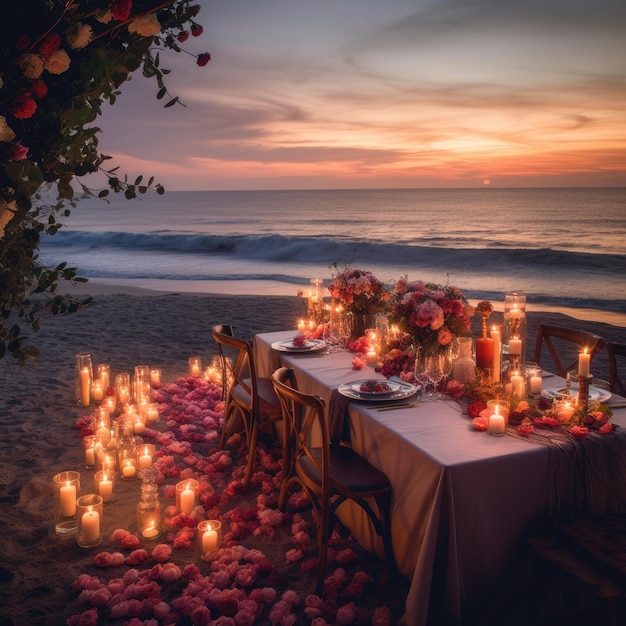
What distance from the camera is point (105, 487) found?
3480 mm

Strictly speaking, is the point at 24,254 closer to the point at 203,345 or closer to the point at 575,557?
the point at 575,557

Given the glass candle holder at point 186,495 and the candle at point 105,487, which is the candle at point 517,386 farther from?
the candle at point 105,487

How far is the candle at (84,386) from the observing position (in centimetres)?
514

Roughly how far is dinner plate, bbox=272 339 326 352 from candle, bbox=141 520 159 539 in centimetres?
139

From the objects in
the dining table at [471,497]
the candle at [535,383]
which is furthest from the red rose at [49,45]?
the candle at [535,383]

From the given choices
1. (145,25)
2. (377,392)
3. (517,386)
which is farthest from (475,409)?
(145,25)

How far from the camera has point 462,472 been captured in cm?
213

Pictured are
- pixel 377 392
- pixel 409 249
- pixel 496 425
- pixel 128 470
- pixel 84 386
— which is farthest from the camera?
pixel 409 249

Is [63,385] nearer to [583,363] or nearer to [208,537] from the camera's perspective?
[208,537]

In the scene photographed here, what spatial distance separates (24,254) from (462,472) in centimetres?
165

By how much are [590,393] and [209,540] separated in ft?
6.78

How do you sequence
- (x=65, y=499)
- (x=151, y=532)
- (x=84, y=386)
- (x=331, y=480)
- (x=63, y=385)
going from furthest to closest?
(x=63, y=385)
(x=84, y=386)
(x=65, y=499)
(x=151, y=532)
(x=331, y=480)

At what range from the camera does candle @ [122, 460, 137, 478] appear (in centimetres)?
384

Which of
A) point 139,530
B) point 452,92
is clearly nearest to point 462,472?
point 139,530
